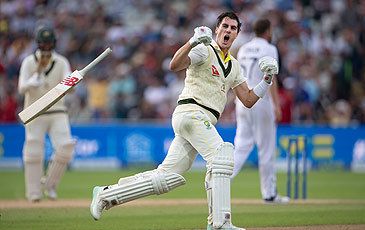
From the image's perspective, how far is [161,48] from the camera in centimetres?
2517

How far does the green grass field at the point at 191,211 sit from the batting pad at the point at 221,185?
1495mm

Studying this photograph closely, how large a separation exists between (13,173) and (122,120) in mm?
3440

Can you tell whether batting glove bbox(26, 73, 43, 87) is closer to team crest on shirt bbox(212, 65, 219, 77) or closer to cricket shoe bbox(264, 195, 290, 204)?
cricket shoe bbox(264, 195, 290, 204)

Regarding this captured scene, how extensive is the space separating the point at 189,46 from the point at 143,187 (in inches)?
57.2

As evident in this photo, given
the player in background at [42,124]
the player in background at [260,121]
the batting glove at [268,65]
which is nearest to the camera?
the batting glove at [268,65]

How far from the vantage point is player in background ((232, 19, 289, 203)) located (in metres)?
13.6

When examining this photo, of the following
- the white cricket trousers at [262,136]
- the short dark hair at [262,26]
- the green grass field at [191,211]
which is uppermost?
the short dark hair at [262,26]

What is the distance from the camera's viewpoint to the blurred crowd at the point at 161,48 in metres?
23.9

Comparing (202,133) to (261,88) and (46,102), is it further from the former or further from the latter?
(46,102)

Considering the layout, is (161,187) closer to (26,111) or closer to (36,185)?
(26,111)

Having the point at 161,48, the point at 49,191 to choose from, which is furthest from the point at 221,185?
the point at 161,48

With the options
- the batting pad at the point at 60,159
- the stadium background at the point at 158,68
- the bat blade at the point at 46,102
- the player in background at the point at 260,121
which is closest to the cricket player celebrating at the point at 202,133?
the bat blade at the point at 46,102

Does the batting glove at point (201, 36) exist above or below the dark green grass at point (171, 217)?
above

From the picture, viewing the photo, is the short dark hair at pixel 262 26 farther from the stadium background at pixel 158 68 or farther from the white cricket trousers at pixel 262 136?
the stadium background at pixel 158 68
